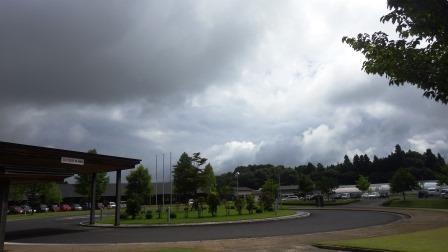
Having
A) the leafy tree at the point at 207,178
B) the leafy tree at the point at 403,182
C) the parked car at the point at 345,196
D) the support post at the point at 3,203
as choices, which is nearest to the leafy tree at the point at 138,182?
the leafy tree at the point at 207,178

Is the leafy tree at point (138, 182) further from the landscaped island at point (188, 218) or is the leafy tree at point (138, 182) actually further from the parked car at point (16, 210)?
the parked car at point (16, 210)

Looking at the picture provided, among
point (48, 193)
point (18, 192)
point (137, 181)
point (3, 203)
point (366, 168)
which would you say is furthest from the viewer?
point (366, 168)

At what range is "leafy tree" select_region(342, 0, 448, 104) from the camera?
7.48 metres

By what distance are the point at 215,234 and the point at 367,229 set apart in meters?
8.63

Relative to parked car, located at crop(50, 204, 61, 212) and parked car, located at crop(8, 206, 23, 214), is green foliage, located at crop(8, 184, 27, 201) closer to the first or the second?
parked car, located at crop(8, 206, 23, 214)

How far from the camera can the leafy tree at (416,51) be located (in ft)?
24.5

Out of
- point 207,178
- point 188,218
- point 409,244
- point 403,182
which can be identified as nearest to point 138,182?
point 207,178

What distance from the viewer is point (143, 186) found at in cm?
5544

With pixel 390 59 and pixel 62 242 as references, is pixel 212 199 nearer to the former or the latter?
pixel 62 242

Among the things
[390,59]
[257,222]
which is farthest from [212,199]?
[390,59]

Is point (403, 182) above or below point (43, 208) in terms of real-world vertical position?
above

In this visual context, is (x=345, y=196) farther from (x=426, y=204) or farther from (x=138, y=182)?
(x=138, y=182)

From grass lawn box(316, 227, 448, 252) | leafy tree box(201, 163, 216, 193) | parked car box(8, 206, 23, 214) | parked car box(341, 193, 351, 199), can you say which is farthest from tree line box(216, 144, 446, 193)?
grass lawn box(316, 227, 448, 252)

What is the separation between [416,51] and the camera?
8391 mm
